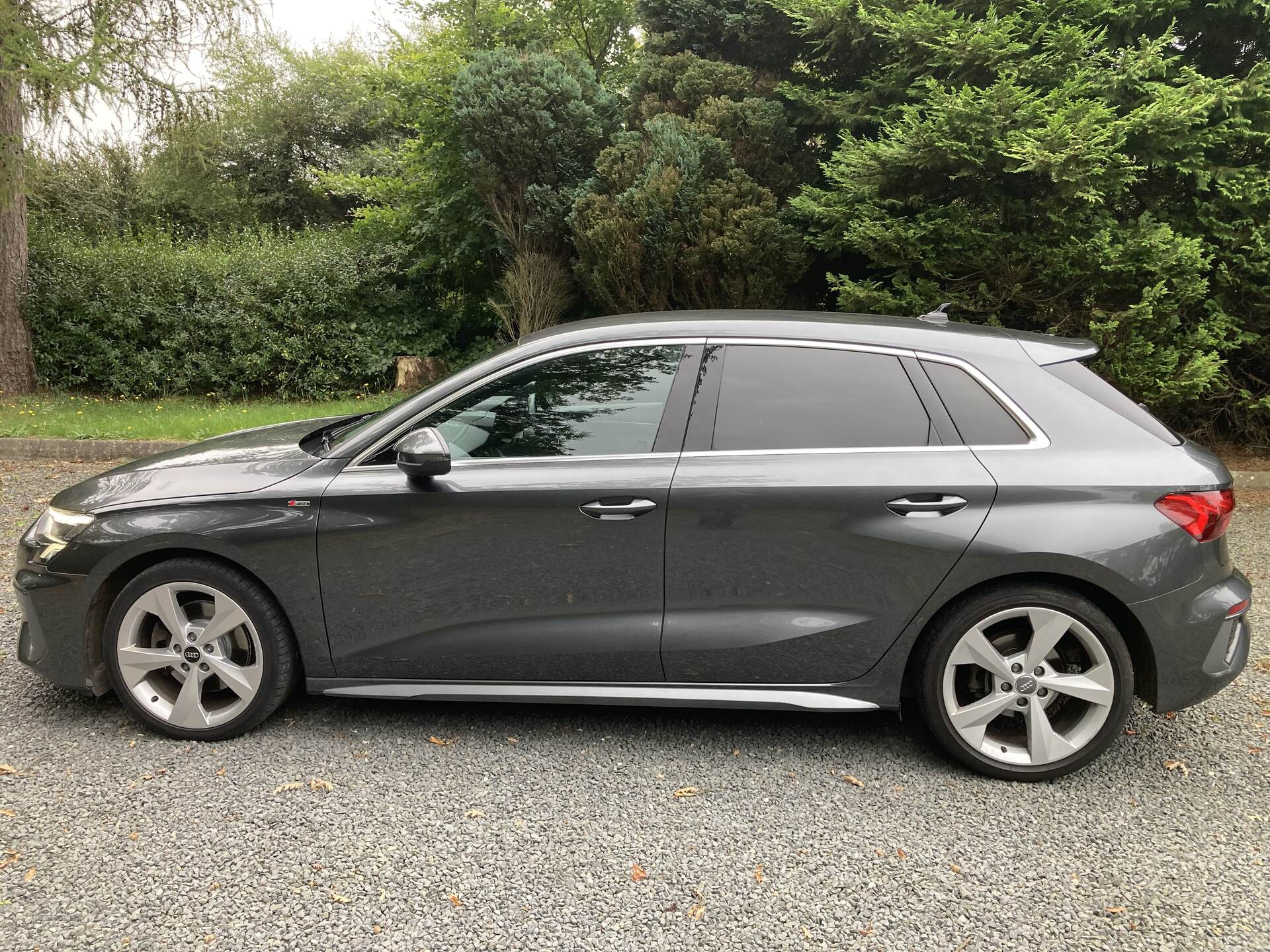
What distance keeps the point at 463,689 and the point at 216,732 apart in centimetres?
97

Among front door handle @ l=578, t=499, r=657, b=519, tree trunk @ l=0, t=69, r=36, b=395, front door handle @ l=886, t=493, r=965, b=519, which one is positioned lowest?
front door handle @ l=886, t=493, r=965, b=519

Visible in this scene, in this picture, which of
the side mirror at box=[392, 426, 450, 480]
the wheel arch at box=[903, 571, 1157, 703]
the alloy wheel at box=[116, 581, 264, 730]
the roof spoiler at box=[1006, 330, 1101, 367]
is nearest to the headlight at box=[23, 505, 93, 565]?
the alloy wheel at box=[116, 581, 264, 730]

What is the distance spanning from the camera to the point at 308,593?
3.20 meters

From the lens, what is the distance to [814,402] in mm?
3150

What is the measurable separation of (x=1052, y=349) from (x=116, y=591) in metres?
3.73

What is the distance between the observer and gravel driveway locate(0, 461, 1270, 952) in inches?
92.3

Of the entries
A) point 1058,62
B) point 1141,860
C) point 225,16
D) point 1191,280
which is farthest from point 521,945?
point 225,16

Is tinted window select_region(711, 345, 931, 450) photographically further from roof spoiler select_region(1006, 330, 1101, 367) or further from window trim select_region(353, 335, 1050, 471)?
roof spoiler select_region(1006, 330, 1101, 367)

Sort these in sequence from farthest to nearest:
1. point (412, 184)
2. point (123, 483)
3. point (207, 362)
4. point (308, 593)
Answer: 1. point (412, 184)
2. point (207, 362)
3. point (123, 483)
4. point (308, 593)

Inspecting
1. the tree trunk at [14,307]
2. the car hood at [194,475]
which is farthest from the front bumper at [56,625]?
the tree trunk at [14,307]

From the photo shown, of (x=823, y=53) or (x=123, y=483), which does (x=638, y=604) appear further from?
(x=823, y=53)

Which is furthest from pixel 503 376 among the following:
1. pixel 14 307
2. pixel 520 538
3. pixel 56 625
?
pixel 14 307

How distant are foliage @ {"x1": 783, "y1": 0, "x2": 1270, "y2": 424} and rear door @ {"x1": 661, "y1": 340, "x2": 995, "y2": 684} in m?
4.90

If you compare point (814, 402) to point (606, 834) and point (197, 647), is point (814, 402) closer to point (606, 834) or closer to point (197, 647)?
point (606, 834)
